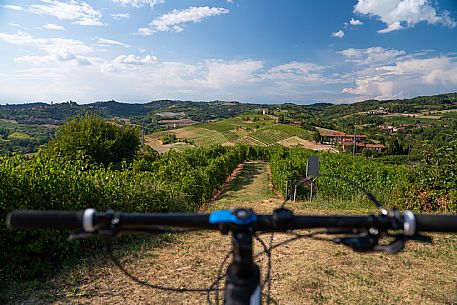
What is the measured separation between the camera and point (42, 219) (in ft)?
3.46

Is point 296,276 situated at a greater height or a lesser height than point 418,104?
lesser

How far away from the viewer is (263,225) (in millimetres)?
984

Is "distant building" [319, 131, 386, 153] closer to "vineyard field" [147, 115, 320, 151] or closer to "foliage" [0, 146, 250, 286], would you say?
"vineyard field" [147, 115, 320, 151]

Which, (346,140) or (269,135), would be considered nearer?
(346,140)

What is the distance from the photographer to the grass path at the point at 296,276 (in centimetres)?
432

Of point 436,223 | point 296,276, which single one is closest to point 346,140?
point 296,276

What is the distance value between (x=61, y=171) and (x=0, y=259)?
5.54 ft

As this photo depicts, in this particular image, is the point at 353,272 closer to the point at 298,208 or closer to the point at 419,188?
the point at 298,208

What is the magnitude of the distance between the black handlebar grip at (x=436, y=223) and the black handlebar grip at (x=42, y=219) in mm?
1121

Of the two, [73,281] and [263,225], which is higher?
[263,225]

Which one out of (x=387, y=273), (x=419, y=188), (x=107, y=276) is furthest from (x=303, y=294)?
(x=419, y=188)

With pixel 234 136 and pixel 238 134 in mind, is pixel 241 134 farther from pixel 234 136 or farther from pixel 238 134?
pixel 234 136

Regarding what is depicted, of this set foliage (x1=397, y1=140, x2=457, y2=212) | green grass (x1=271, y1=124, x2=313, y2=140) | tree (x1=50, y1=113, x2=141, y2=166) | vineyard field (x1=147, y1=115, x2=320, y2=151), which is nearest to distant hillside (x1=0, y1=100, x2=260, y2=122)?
tree (x1=50, y1=113, x2=141, y2=166)

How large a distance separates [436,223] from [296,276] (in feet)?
14.3
